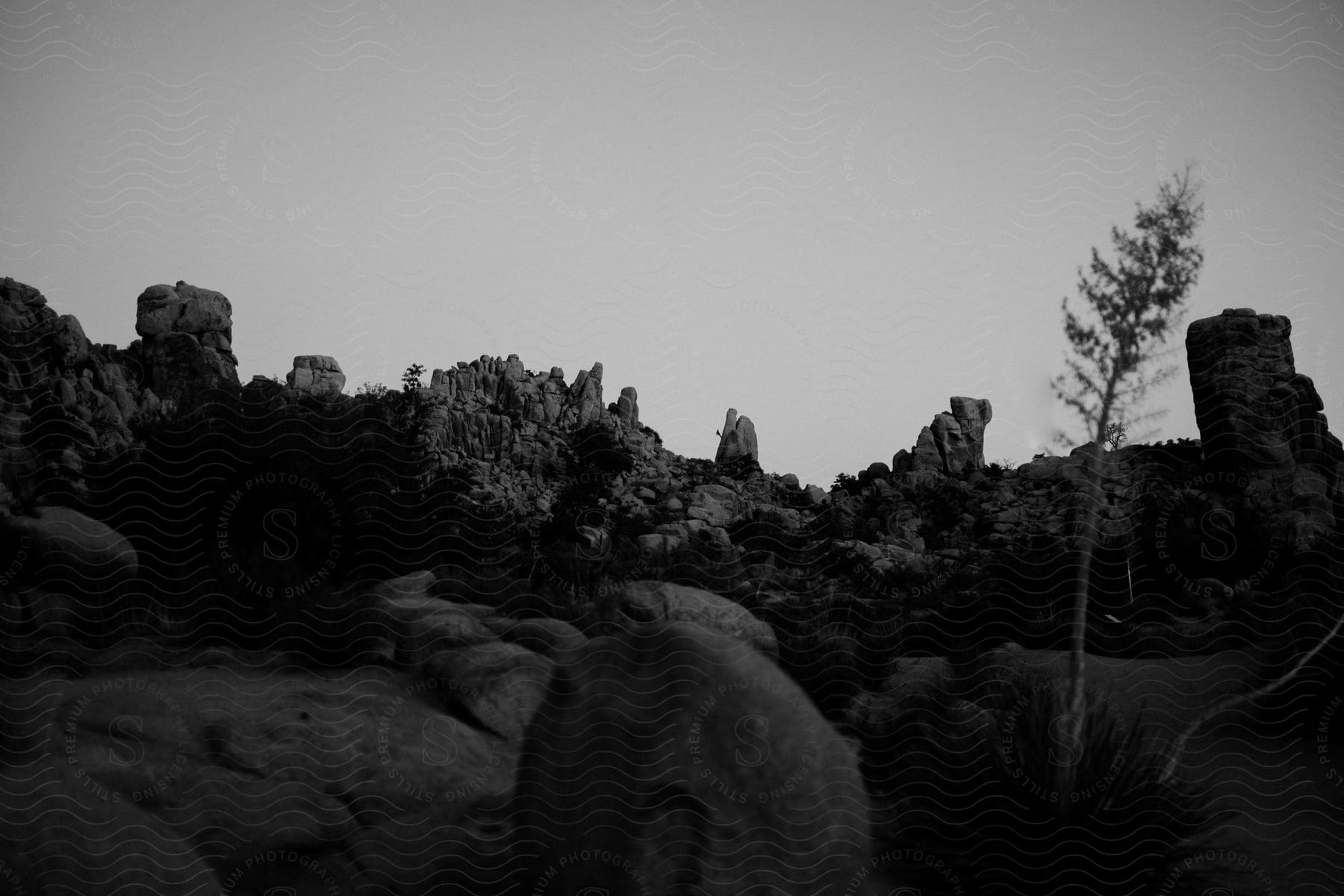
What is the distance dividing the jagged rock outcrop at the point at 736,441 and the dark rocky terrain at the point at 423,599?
452 cm

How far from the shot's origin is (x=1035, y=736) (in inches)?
342

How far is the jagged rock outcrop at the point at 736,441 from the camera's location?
25.6 metres

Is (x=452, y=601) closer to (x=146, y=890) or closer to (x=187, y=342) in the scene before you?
(x=146, y=890)

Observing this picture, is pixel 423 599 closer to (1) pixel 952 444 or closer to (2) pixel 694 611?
(2) pixel 694 611

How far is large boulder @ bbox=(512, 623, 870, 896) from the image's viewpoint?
319 inches

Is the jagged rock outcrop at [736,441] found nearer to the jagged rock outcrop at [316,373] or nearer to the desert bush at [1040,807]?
the jagged rock outcrop at [316,373]

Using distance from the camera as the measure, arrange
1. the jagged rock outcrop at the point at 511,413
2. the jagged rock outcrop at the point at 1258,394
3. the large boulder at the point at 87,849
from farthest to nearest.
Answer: the jagged rock outcrop at the point at 511,413
the jagged rock outcrop at the point at 1258,394
the large boulder at the point at 87,849

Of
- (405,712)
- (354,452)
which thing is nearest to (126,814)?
(405,712)

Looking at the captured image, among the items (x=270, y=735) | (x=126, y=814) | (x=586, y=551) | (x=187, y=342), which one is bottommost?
(x=126, y=814)

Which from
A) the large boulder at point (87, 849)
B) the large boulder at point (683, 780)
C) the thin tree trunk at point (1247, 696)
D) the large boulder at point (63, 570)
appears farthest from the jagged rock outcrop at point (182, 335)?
the thin tree trunk at point (1247, 696)

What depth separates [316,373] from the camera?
68.8ft

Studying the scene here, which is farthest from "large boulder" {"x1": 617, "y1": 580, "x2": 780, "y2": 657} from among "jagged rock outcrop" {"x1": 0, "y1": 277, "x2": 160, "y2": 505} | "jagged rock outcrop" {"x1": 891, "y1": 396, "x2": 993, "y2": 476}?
"jagged rock outcrop" {"x1": 891, "y1": 396, "x2": 993, "y2": 476}

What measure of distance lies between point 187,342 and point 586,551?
9.48 m

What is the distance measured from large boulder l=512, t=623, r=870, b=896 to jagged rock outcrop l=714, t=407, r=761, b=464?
1628 centimetres
